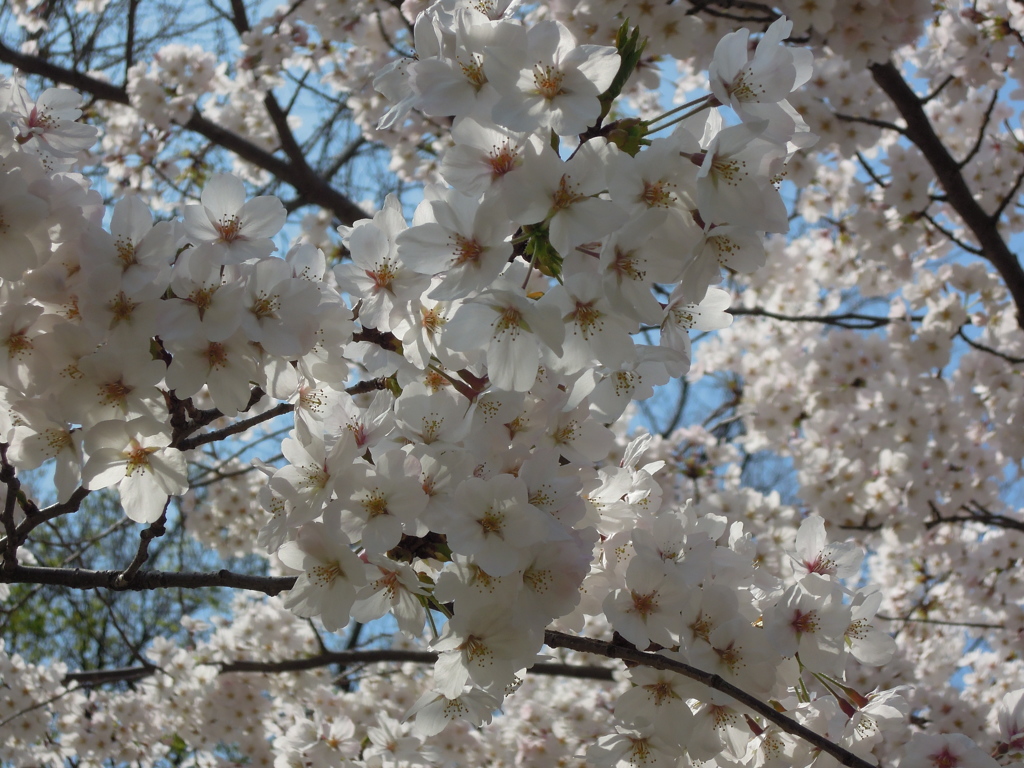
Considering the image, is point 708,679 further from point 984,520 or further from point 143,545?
point 984,520

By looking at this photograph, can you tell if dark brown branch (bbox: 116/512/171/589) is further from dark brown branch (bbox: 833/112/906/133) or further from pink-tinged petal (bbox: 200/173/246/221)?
dark brown branch (bbox: 833/112/906/133)

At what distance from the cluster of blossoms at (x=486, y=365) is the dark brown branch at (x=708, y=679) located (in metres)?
0.03

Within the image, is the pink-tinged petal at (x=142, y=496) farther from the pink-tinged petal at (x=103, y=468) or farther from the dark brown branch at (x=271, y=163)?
the dark brown branch at (x=271, y=163)

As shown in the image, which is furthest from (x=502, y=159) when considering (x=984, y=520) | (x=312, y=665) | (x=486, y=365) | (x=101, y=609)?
(x=101, y=609)

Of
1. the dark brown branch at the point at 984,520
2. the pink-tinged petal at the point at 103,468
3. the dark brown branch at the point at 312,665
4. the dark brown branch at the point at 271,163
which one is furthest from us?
the dark brown branch at the point at 984,520

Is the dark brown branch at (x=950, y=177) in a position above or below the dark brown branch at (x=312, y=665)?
above

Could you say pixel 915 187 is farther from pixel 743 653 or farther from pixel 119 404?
pixel 119 404

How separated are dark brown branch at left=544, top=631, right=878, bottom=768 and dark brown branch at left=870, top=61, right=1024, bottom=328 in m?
3.44

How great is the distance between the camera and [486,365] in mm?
1296

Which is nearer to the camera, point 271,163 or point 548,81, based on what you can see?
point 548,81

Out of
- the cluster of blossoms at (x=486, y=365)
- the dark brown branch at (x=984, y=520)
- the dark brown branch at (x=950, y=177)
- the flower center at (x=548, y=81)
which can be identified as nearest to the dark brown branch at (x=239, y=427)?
the cluster of blossoms at (x=486, y=365)

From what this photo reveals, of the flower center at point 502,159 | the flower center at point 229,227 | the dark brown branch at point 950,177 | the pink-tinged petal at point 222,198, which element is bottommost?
the flower center at point 502,159

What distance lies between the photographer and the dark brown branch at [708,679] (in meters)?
1.35

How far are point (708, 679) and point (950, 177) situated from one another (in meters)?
3.59
